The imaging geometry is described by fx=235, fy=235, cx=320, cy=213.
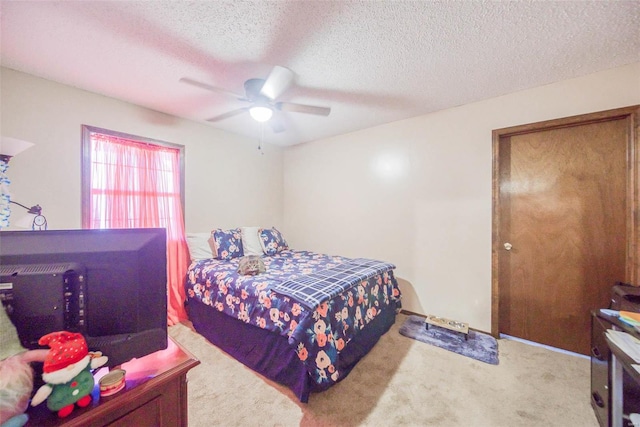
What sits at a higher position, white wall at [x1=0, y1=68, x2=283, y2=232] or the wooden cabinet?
white wall at [x1=0, y1=68, x2=283, y2=232]

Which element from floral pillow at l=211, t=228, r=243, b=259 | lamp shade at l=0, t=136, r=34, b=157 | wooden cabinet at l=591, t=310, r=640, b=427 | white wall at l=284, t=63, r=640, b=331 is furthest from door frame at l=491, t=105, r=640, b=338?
lamp shade at l=0, t=136, r=34, b=157

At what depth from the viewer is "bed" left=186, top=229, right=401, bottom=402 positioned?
1.64m

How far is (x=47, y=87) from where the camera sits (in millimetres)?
2146

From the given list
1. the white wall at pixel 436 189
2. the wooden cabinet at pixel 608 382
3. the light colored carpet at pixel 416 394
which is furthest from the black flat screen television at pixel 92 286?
the white wall at pixel 436 189

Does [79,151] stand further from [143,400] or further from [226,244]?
[143,400]

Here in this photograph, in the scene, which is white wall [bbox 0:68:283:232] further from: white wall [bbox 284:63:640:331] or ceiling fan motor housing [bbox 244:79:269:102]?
ceiling fan motor housing [bbox 244:79:269:102]

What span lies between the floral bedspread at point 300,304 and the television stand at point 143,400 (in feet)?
2.69

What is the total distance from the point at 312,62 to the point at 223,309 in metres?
2.31

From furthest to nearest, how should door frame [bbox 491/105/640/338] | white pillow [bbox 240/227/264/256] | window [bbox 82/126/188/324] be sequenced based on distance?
1. white pillow [bbox 240/227/264/256]
2. window [bbox 82/126/188/324]
3. door frame [bbox 491/105/640/338]

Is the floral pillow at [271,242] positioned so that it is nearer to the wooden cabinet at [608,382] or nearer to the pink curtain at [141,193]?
the pink curtain at [141,193]

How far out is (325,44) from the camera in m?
1.70

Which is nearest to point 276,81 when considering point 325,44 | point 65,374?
point 325,44

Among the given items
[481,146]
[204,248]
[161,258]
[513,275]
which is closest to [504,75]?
[481,146]

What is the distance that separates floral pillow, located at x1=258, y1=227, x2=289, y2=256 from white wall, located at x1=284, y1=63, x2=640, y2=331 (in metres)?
0.73
